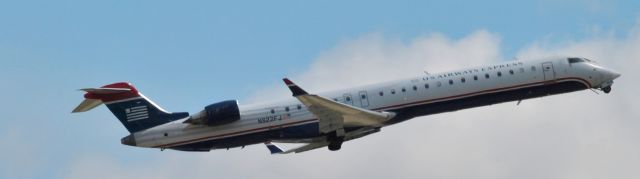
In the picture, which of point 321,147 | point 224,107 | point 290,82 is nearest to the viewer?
point 290,82

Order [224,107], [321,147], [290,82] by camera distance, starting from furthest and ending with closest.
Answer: [321,147], [224,107], [290,82]

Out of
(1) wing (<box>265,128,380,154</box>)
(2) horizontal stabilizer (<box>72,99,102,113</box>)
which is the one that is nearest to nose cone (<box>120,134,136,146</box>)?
(2) horizontal stabilizer (<box>72,99,102,113</box>)

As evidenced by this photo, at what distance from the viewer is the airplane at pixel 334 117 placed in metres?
46.8

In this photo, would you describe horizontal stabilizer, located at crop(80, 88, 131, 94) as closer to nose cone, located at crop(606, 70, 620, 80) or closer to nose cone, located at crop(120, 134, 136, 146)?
nose cone, located at crop(120, 134, 136, 146)

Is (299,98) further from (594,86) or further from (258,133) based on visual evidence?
(594,86)

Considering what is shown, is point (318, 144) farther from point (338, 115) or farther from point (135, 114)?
point (135, 114)

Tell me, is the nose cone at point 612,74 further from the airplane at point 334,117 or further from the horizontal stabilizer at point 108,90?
the horizontal stabilizer at point 108,90

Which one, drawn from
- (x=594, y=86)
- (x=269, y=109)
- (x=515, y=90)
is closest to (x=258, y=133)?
(x=269, y=109)

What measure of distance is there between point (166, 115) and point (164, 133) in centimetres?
Answer: 110

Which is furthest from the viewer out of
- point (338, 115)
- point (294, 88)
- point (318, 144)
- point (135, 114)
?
point (318, 144)

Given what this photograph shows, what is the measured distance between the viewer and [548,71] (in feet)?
156

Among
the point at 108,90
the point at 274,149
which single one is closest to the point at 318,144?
the point at 274,149

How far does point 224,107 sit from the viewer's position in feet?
152

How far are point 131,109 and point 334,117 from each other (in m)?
7.48
